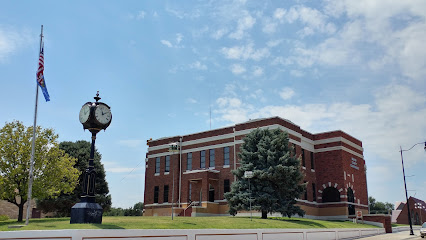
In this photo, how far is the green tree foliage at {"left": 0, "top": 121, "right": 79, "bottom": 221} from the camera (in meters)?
29.7

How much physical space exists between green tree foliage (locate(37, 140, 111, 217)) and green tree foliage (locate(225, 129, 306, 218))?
75.6 ft

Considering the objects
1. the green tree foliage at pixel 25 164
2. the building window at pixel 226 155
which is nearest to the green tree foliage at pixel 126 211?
the building window at pixel 226 155

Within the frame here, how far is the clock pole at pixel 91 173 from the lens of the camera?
737 inches

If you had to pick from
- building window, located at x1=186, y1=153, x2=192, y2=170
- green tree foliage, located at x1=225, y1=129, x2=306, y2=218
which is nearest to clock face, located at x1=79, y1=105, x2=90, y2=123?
green tree foliage, located at x1=225, y1=129, x2=306, y2=218

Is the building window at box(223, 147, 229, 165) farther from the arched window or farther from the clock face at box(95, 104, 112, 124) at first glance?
the clock face at box(95, 104, 112, 124)

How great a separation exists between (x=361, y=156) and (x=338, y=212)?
471 inches

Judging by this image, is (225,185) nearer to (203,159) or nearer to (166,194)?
(203,159)

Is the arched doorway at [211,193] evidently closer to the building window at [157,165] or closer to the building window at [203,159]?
the building window at [203,159]

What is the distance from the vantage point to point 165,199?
50344 millimetres

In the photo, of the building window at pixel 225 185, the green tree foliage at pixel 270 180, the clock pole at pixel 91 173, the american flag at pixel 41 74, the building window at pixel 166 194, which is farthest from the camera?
the building window at pixel 166 194

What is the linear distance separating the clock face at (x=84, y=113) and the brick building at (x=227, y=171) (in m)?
23.0

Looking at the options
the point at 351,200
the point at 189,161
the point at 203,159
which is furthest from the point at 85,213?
the point at 351,200

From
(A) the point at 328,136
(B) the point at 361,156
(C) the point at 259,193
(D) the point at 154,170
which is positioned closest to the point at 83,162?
(D) the point at 154,170

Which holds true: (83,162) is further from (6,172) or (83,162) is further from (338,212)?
(338,212)
